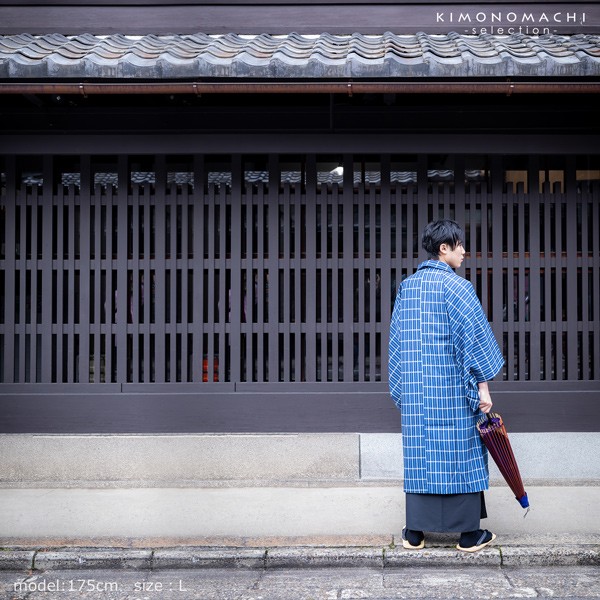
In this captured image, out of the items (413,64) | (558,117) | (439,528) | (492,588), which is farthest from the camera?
(558,117)

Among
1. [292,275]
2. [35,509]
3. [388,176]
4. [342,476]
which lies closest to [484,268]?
[388,176]

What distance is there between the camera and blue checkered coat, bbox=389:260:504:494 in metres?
5.37

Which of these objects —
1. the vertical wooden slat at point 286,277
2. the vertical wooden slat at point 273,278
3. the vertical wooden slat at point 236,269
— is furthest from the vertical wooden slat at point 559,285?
the vertical wooden slat at point 236,269

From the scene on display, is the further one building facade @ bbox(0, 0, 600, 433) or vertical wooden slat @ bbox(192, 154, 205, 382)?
vertical wooden slat @ bbox(192, 154, 205, 382)

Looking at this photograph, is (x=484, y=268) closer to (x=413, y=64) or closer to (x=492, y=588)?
(x=413, y=64)

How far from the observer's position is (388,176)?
738 cm

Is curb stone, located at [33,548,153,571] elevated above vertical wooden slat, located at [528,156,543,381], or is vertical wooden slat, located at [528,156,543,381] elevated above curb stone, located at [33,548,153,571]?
vertical wooden slat, located at [528,156,543,381]

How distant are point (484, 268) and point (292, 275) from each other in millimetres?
1910

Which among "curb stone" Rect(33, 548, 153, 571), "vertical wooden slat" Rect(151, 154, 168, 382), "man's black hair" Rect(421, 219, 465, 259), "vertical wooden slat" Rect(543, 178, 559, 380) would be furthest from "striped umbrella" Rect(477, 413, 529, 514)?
"vertical wooden slat" Rect(151, 154, 168, 382)

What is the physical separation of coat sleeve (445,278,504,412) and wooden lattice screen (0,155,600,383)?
79.5 inches

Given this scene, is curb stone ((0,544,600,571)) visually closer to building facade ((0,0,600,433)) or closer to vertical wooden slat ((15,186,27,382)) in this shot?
building facade ((0,0,600,433))

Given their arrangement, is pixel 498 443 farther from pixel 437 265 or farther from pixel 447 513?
pixel 437 265

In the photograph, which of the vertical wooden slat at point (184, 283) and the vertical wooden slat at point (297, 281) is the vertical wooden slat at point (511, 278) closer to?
the vertical wooden slat at point (297, 281)

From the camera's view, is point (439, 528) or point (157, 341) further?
point (157, 341)
